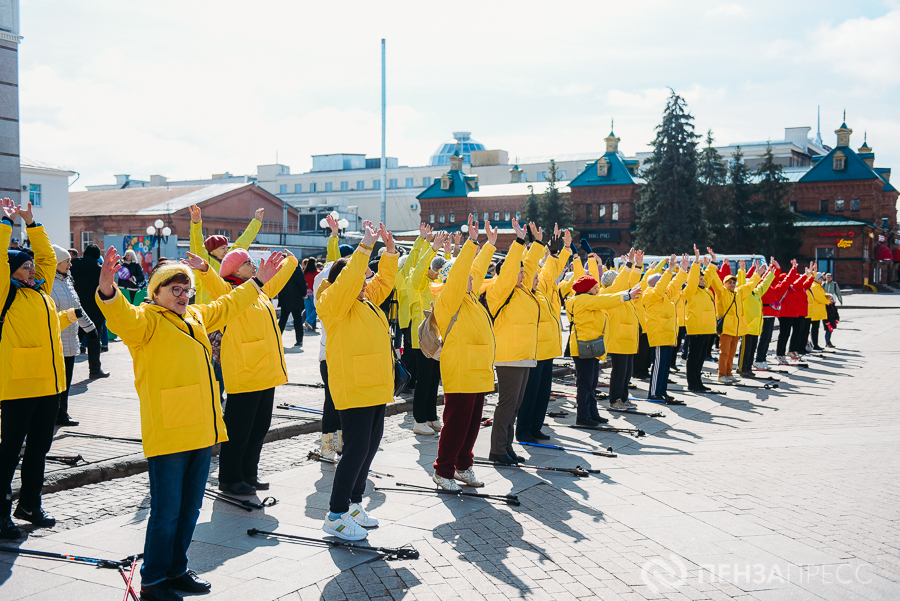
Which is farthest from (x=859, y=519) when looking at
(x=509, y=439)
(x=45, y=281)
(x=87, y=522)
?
(x=45, y=281)

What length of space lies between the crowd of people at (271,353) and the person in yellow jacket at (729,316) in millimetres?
3613

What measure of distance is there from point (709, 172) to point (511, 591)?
193ft

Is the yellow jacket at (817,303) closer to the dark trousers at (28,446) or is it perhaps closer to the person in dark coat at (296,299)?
the person in dark coat at (296,299)

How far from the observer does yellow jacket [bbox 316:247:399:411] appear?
16.3ft

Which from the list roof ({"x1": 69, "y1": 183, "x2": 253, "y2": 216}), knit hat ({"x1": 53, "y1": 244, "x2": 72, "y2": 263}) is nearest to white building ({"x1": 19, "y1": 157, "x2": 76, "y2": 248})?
roof ({"x1": 69, "y1": 183, "x2": 253, "y2": 216})

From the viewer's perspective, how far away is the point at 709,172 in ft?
193

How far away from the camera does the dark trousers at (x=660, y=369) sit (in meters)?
11.1

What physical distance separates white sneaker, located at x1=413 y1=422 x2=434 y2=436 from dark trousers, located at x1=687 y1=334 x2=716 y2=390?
5.49 m

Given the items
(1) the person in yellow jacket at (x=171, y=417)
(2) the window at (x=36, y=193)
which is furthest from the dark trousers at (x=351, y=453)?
(2) the window at (x=36, y=193)

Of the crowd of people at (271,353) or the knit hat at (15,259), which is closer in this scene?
the crowd of people at (271,353)

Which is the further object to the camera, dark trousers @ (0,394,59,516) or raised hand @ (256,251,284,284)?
dark trousers @ (0,394,59,516)

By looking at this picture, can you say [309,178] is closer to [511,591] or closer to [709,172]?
[709,172]

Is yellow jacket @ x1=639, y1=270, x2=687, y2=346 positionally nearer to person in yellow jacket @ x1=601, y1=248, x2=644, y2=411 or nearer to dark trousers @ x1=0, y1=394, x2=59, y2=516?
person in yellow jacket @ x1=601, y1=248, x2=644, y2=411

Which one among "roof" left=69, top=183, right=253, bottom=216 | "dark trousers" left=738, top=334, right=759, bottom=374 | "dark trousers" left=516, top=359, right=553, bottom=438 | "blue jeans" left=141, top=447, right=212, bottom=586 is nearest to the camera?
"blue jeans" left=141, top=447, right=212, bottom=586
